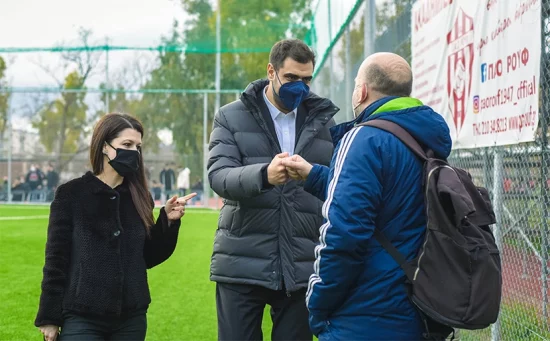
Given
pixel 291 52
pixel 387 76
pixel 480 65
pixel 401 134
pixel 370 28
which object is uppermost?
pixel 370 28

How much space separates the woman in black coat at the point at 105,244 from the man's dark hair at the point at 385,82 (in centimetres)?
147

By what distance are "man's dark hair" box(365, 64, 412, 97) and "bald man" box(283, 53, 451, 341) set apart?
0.08 m

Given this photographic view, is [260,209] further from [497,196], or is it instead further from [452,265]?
[497,196]

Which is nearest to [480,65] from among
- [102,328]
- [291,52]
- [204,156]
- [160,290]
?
[291,52]

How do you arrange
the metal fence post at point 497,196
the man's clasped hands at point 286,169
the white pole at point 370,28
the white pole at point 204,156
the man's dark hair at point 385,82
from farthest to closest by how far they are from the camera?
the white pole at point 204,156 < the white pole at point 370,28 < the metal fence post at point 497,196 < the man's clasped hands at point 286,169 < the man's dark hair at point 385,82

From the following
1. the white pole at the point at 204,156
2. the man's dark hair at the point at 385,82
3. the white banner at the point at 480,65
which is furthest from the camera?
the white pole at the point at 204,156

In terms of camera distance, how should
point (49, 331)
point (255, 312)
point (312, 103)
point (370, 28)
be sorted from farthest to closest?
point (370, 28)
point (312, 103)
point (255, 312)
point (49, 331)

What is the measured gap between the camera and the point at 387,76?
9.77ft

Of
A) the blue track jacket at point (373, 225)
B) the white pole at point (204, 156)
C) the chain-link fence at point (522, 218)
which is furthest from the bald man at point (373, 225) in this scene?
the white pole at point (204, 156)

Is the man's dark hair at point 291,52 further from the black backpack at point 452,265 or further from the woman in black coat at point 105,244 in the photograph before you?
the black backpack at point 452,265

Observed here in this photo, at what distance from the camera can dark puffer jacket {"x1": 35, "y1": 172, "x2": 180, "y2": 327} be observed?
3.61m

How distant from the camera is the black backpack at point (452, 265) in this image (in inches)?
106

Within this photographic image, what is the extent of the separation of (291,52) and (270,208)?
2.67 ft

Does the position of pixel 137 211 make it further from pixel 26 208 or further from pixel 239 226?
pixel 26 208
